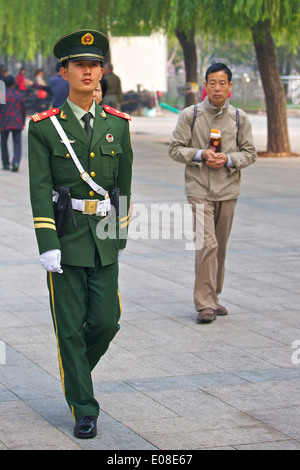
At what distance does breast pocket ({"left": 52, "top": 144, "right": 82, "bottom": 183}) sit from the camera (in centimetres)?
479

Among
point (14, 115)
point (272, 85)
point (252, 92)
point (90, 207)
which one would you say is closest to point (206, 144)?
point (90, 207)

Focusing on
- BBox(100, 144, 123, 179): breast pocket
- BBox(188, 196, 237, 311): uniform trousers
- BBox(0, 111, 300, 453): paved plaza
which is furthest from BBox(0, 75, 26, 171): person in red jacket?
BBox(100, 144, 123, 179): breast pocket

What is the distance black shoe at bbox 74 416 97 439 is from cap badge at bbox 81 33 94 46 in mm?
1820

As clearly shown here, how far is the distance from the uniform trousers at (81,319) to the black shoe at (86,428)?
0.07ft

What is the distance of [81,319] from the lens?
4.82m

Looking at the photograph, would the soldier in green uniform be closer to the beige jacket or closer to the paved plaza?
the paved plaza

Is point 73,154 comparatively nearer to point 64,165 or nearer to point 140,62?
point 64,165

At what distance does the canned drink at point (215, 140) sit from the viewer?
7.16 meters

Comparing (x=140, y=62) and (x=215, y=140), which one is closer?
(x=215, y=140)

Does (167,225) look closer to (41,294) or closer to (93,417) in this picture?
(41,294)

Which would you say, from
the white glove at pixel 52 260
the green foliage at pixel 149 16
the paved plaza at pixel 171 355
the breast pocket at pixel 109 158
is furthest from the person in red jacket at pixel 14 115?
the white glove at pixel 52 260

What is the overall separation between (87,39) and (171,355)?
228 centimetres

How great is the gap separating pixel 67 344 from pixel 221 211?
2732mm

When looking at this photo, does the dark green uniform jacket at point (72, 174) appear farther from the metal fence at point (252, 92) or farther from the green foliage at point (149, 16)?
the metal fence at point (252, 92)
